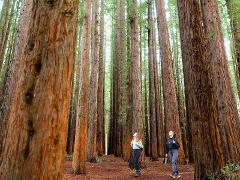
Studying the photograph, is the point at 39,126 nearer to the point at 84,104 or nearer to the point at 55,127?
the point at 55,127

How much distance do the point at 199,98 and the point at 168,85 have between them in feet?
23.3

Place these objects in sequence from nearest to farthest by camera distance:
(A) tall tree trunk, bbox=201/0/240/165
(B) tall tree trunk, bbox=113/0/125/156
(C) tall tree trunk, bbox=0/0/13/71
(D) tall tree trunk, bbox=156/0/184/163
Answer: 1. (A) tall tree trunk, bbox=201/0/240/165
2. (D) tall tree trunk, bbox=156/0/184/163
3. (B) tall tree trunk, bbox=113/0/125/156
4. (C) tall tree trunk, bbox=0/0/13/71

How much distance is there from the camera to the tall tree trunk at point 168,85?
506 inches

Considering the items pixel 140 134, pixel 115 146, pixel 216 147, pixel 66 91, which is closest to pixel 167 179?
pixel 140 134

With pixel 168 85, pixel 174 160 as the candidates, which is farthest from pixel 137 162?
pixel 168 85

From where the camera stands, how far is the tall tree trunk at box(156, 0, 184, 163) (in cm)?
1285

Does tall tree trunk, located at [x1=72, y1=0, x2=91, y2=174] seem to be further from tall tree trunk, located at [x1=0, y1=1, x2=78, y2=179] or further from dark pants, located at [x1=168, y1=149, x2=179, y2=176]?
tall tree trunk, located at [x1=0, y1=1, x2=78, y2=179]

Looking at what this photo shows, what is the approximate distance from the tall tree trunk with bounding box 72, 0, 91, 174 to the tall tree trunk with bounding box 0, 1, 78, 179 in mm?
8053

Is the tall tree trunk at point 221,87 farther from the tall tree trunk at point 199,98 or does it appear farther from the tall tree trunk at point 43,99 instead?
the tall tree trunk at point 43,99

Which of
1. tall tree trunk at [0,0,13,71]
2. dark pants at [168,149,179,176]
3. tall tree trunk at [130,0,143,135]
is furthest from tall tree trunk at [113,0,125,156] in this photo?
dark pants at [168,149,179,176]

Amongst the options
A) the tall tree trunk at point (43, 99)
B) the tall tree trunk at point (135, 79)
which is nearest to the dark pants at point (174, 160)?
the tall tree trunk at point (135, 79)

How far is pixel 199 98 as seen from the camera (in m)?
6.16

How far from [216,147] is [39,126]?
509 cm

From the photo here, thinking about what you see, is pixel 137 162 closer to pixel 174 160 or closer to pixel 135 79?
pixel 174 160
